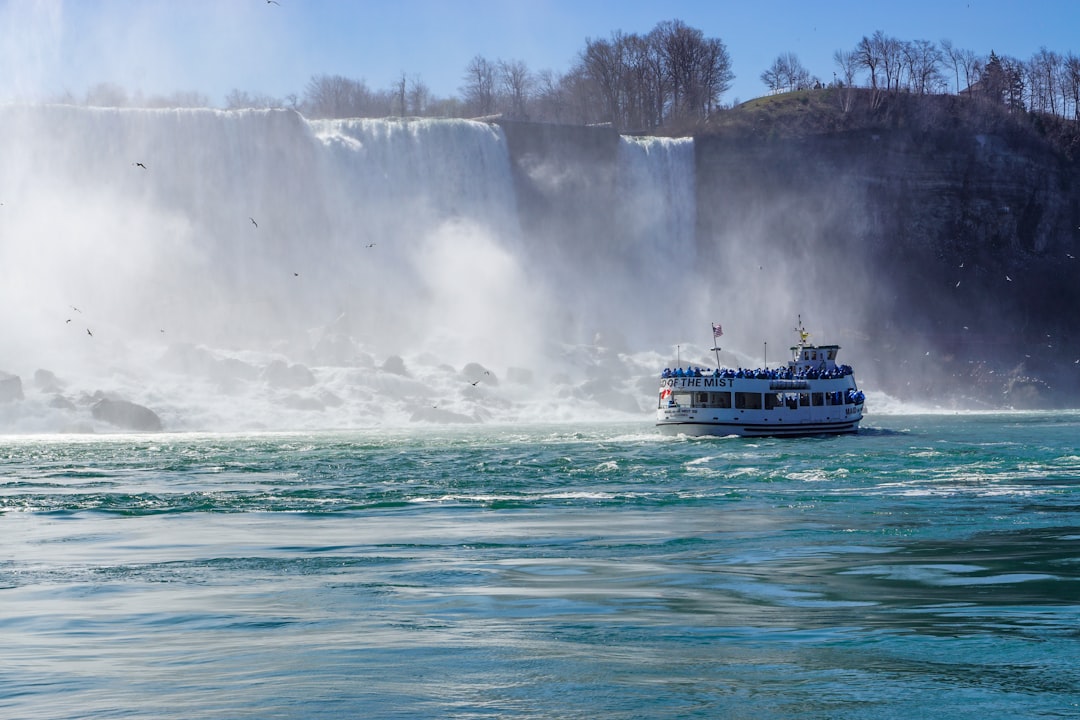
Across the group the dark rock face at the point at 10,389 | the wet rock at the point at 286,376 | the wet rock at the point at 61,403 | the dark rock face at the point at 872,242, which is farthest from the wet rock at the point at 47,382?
the dark rock face at the point at 872,242

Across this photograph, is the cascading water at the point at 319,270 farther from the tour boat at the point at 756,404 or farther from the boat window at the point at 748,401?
the boat window at the point at 748,401

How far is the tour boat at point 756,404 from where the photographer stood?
5322 centimetres

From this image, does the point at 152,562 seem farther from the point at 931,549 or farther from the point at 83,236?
the point at 83,236

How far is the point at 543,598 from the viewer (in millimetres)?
14016

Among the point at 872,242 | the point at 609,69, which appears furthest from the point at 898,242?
the point at 609,69

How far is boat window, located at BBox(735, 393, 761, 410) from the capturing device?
176ft

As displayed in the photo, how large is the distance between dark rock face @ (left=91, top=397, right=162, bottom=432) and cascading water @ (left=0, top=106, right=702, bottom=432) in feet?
13.5

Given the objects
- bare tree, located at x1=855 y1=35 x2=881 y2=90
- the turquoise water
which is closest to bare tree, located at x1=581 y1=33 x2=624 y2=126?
bare tree, located at x1=855 y1=35 x2=881 y2=90

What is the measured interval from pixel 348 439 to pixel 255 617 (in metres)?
38.8

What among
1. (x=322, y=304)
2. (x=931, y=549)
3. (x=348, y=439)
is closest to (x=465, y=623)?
(x=931, y=549)

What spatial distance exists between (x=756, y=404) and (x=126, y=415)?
93.4ft

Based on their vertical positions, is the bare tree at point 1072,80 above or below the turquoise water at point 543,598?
above

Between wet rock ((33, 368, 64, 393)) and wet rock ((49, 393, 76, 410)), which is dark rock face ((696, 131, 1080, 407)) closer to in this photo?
wet rock ((33, 368, 64, 393))


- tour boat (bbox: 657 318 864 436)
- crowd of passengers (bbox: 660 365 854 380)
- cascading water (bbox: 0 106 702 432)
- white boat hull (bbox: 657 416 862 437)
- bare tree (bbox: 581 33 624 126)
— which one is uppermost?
bare tree (bbox: 581 33 624 126)
